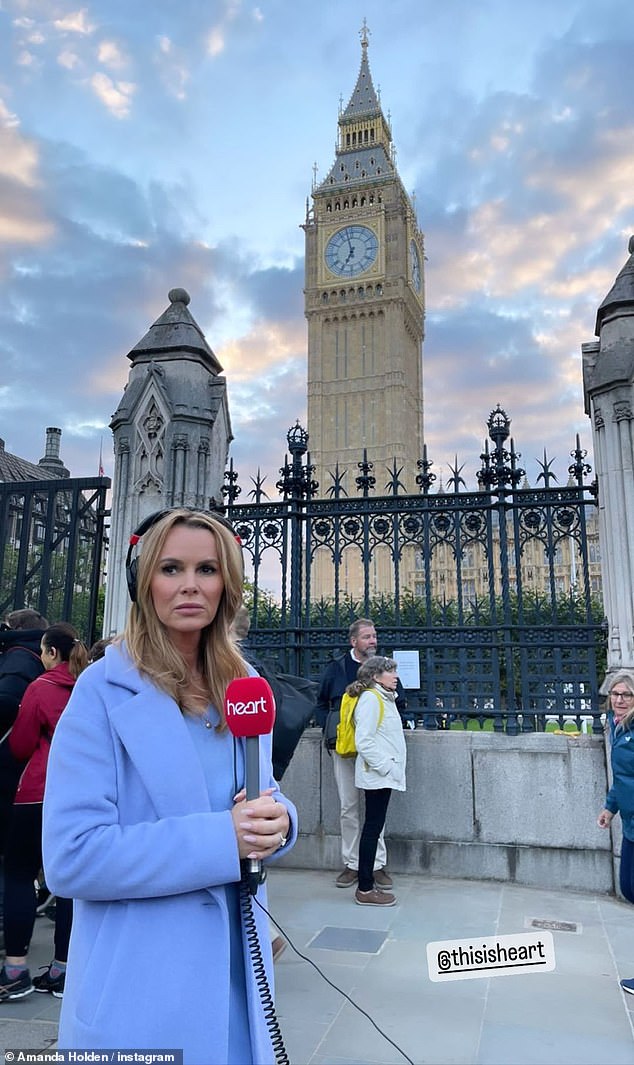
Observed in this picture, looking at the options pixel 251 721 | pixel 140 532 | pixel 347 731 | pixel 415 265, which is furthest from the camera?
pixel 415 265

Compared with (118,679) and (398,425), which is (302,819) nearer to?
(118,679)

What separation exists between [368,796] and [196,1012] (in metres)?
4.05

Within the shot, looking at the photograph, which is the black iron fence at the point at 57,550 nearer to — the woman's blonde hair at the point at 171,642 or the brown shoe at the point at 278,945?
the brown shoe at the point at 278,945

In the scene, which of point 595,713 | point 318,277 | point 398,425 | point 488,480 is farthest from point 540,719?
point 318,277

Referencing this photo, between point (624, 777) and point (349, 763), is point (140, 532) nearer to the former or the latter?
point (624, 777)

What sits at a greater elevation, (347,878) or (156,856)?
(156,856)

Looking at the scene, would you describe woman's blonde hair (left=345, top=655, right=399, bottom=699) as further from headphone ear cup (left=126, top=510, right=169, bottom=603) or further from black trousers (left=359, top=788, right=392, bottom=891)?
headphone ear cup (left=126, top=510, right=169, bottom=603)

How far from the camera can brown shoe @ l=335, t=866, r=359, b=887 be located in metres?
5.40

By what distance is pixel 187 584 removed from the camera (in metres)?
1.53

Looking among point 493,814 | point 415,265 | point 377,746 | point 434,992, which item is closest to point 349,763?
point 377,746

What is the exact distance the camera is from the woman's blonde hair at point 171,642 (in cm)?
147

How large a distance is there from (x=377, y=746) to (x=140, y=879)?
4.02m

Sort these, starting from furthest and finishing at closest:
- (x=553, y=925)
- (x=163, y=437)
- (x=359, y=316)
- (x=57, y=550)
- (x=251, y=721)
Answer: (x=359, y=316)
(x=57, y=550)
(x=163, y=437)
(x=553, y=925)
(x=251, y=721)

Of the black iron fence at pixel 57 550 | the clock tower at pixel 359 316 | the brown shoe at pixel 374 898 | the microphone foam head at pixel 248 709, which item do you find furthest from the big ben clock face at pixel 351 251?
the microphone foam head at pixel 248 709
